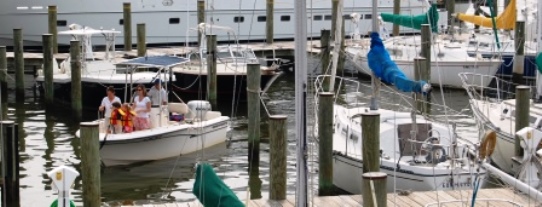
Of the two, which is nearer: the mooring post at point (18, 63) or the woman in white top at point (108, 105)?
the woman in white top at point (108, 105)

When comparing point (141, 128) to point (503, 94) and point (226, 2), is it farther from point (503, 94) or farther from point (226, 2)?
point (226, 2)

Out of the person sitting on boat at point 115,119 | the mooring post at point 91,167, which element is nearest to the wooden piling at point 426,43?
the person sitting on boat at point 115,119

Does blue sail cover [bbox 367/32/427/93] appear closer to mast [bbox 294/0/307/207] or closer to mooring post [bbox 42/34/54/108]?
mast [bbox 294/0/307/207]

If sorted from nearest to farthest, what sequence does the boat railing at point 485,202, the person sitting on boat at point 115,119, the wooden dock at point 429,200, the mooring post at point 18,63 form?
the boat railing at point 485,202 < the wooden dock at point 429,200 < the person sitting on boat at point 115,119 < the mooring post at point 18,63

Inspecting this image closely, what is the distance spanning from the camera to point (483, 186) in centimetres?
2030

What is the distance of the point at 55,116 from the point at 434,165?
46.4ft

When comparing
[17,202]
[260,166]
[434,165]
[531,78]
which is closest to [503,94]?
[531,78]

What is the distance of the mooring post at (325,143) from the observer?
19547 millimetres

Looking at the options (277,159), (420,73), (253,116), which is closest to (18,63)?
(253,116)

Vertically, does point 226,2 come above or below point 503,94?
above

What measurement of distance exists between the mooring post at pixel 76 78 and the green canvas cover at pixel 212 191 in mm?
14753

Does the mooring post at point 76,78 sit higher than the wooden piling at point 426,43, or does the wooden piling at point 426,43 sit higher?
the wooden piling at point 426,43

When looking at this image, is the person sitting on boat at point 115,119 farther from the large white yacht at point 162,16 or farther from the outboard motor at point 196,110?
the large white yacht at point 162,16

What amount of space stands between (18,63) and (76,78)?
135 inches
